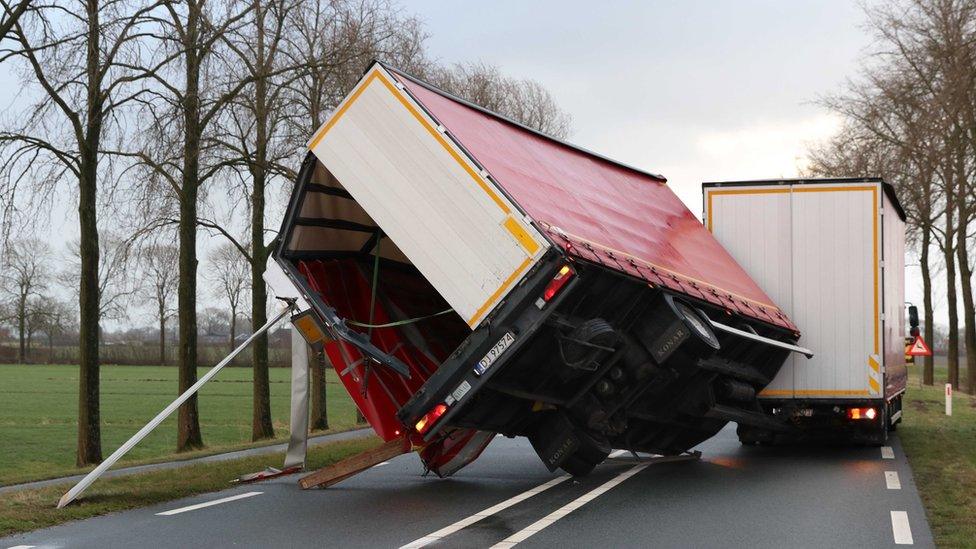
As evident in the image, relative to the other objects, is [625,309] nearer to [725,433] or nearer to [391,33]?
[725,433]

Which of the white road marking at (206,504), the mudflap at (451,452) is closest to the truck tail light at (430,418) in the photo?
the white road marking at (206,504)

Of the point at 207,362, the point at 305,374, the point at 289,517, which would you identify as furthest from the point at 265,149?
the point at 207,362

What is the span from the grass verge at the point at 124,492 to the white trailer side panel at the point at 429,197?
11.9 feet

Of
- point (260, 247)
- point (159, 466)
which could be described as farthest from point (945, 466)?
point (260, 247)

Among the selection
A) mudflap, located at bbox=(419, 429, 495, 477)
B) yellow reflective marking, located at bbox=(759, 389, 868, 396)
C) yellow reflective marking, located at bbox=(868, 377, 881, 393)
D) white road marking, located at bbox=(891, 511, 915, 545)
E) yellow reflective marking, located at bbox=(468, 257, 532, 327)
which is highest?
yellow reflective marking, located at bbox=(468, 257, 532, 327)

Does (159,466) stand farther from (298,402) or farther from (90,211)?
(90,211)

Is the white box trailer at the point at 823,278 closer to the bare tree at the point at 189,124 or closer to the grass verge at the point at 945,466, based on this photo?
the grass verge at the point at 945,466

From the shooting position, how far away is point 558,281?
8.29 metres

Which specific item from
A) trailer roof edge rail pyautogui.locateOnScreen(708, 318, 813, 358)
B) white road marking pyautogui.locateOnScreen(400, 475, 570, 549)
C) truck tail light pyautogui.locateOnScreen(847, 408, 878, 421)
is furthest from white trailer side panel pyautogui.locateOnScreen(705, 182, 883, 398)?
white road marking pyautogui.locateOnScreen(400, 475, 570, 549)

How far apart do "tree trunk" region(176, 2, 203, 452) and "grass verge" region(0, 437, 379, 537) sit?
15.3ft

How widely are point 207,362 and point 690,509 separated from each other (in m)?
70.4

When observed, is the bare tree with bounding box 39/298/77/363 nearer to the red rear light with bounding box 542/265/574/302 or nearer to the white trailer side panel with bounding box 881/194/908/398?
the white trailer side panel with bounding box 881/194/908/398

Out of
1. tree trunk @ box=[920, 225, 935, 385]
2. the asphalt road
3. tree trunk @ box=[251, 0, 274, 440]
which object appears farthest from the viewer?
tree trunk @ box=[920, 225, 935, 385]

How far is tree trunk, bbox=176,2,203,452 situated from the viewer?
1769 cm
